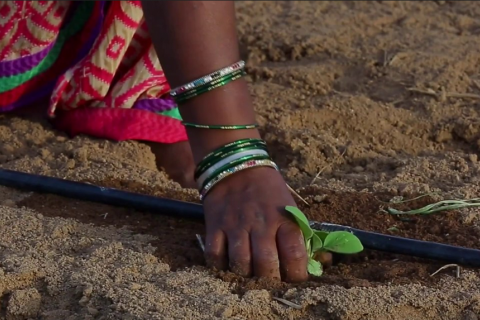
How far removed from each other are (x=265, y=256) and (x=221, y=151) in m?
0.22

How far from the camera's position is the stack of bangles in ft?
5.08

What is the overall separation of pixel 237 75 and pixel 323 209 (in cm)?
37

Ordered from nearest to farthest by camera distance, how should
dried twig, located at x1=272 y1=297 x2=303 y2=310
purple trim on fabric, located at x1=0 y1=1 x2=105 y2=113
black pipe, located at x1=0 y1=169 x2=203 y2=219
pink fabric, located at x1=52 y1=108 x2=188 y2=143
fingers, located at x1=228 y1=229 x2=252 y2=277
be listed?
dried twig, located at x1=272 y1=297 x2=303 y2=310 → fingers, located at x1=228 y1=229 x2=252 y2=277 → black pipe, located at x1=0 y1=169 x2=203 y2=219 → pink fabric, located at x1=52 y1=108 x2=188 y2=143 → purple trim on fabric, located at x1=0 y1=1 x2=105 y2=113

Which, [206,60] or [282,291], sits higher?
[206,60]

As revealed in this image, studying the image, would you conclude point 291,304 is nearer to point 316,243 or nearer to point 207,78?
point 316,243

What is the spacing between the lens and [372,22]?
2.88 meters

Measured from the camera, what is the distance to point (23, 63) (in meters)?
2.22

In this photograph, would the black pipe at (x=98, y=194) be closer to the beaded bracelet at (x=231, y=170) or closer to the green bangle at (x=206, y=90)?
the beaded bracelet at (x=231, y=170)

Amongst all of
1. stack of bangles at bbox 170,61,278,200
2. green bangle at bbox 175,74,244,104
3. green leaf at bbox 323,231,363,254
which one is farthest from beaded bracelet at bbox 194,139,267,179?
green leaf at bbox 323,231,363,254

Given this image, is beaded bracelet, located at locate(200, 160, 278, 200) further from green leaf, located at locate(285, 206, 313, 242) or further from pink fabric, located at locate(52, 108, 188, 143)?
pink fabric, located at locate(52, 108, 188, 143)

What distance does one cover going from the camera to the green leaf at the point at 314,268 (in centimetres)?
150

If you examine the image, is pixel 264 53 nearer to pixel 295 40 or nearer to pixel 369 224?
pixel 295 40

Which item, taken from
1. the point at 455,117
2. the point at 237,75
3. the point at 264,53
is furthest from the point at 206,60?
the point at 264,53

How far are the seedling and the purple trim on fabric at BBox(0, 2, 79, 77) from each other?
3.39 ft
